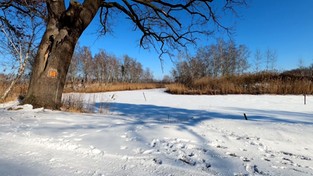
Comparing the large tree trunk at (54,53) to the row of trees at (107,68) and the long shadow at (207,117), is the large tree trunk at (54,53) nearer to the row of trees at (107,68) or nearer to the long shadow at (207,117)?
the long shadow at (207,117)

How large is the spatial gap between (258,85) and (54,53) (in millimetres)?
10489

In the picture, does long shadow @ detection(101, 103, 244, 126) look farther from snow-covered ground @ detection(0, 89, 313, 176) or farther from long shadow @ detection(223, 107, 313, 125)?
snow-covered ground @ detection(0, 89, 313, 176)

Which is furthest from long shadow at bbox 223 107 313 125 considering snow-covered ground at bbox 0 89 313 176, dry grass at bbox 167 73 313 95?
dry grass at bbox 167 73 313 95

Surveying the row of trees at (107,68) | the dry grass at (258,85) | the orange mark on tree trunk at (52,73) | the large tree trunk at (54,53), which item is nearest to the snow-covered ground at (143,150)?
the large tree trunk at (54,53)

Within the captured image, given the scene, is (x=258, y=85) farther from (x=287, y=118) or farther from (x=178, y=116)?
(x=178, y=116)

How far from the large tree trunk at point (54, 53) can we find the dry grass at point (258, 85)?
9123 mm

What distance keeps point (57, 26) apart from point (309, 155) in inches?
173

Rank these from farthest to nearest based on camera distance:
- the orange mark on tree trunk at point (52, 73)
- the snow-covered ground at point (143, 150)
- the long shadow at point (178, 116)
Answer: the orange mark on tree trunk at point (52, 73), the long shadow at point (178, 116), the snow-covered ground at point (143, 150)

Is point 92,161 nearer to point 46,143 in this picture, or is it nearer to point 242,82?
point 46,143

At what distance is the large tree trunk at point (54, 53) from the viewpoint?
11.9ft

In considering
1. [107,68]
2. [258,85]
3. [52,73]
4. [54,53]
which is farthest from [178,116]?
[107,68]

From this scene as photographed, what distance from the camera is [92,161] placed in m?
1.42

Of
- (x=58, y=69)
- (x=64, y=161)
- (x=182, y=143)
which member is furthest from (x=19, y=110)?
(x=182, y=143)

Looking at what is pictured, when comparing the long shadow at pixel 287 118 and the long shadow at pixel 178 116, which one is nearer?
the long shadow at pixel 178 116
